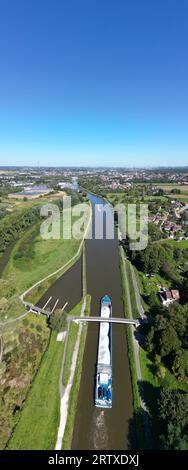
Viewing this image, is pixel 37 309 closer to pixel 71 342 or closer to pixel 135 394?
pixel 71 342

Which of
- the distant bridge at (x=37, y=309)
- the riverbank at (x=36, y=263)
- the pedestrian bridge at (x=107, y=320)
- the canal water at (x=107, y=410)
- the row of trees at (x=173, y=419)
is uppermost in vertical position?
the riverbank at (x=36, y=263)

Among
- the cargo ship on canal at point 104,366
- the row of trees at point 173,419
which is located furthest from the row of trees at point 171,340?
the cargo ship on canal at point 104,366

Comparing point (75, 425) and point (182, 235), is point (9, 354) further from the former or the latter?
point (182, 235)

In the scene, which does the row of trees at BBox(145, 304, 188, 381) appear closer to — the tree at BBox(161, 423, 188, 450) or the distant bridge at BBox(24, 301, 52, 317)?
the tree at BBox(161, 423, 188, 450)

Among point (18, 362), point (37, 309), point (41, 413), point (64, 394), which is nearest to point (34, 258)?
point (37, 309)

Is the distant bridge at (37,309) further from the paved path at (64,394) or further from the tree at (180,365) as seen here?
the tree at (180,365)
